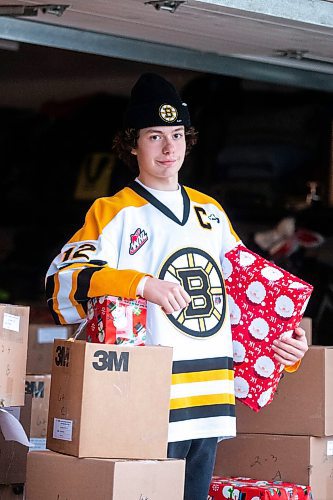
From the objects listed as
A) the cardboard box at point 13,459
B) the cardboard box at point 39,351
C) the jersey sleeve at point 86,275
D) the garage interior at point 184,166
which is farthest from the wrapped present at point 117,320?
the garage interior at point 184,166

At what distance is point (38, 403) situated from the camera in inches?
188

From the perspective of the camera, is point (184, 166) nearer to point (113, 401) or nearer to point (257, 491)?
point (257, 491)

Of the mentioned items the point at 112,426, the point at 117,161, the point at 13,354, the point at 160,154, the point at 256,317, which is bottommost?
the point at 112,426

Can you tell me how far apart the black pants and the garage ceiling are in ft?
5.04

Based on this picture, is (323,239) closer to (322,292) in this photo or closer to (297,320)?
(322,292)

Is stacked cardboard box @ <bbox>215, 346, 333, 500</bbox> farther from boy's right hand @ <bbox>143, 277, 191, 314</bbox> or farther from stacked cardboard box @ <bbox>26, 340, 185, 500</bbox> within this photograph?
boy's right hand @ <bbox>143, 277, 191, 314</bbox>

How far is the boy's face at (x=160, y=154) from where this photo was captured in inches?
154

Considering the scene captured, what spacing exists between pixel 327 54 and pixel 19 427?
7.19ft

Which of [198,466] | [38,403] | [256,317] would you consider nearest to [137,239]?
[256,317]

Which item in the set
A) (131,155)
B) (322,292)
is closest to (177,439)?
(131,155)

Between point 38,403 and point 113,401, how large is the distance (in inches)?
48.4

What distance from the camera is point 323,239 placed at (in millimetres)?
7738

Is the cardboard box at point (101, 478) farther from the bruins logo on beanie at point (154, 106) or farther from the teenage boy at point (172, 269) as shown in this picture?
the bruins logo on beanie at point (154, 106)

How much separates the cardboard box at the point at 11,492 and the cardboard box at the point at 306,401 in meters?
0.98
